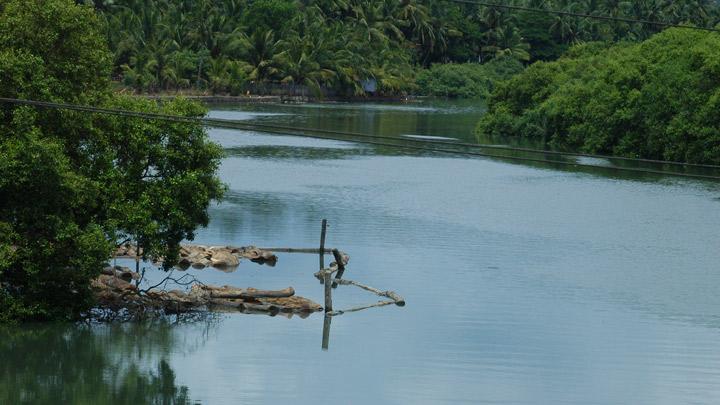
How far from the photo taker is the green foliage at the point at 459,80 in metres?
169

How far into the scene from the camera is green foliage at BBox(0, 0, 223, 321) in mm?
32281

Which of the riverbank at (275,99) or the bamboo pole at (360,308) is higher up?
the riverbank at (275,99)

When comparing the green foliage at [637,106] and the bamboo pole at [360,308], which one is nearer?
the bamboo pole at [360,308]

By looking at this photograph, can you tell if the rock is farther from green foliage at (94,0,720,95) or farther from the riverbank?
green foliage at (94,0,720,95)

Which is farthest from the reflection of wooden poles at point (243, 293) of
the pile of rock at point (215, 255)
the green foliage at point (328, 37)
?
the green foliage at point (328, 37)

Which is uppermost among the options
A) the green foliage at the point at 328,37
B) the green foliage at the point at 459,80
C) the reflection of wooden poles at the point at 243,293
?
the green foliage at the point at 328,37

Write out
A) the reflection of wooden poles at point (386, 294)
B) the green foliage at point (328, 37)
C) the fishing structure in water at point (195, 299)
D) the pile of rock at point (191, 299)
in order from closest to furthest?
1. the fishing structure in water at point (195, 299)
2. the pile of rock at point (191, 299)
3. the reflection of wooden poles at point (386, 294)
4. the green foliage at point (328, 37)

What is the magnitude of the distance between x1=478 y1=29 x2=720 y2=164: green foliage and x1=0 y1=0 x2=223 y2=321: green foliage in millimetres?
48340

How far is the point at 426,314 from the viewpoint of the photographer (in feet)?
128

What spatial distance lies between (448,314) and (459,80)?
13244 cm

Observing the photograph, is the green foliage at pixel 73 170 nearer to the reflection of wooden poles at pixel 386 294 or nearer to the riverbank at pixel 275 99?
the reflection of wooden poles at pixel 386 294

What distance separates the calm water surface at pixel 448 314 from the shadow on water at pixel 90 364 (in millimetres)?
52

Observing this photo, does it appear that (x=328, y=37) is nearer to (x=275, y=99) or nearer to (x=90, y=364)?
(x=275, y=99)

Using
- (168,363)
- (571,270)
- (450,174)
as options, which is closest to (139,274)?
(168,363)
